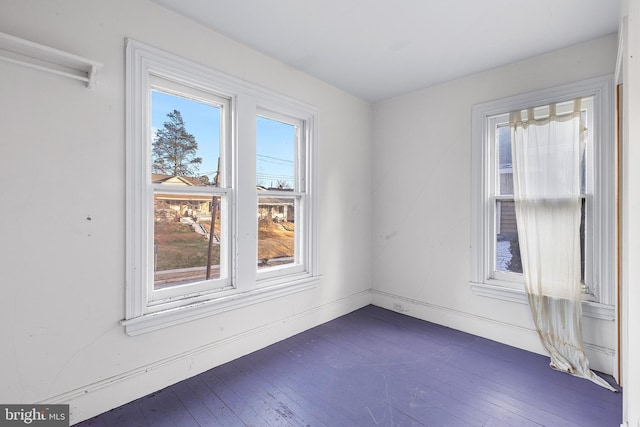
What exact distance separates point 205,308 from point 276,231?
3.14 feet

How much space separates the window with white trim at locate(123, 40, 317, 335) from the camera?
1.93 metres

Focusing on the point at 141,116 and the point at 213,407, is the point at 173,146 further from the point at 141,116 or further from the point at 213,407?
the point at 213,407

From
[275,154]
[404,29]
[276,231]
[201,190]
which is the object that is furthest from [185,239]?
[404,29]

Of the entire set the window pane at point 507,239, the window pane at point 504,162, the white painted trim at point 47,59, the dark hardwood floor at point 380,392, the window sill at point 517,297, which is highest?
the white painted trim at point 47,59

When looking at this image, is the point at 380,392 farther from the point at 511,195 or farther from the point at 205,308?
the point at 511,195

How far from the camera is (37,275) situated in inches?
62.9

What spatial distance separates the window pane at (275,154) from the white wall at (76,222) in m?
0.62

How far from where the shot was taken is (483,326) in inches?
113

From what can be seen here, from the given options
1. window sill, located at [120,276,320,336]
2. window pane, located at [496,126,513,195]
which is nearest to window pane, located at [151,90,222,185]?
window sill, located at [120,276,320,336]

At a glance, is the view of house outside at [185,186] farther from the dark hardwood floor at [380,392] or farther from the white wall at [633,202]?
the white wall at [633,202]

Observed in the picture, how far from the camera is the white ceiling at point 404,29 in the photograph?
77.3 inches

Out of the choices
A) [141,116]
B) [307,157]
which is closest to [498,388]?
[307,157]

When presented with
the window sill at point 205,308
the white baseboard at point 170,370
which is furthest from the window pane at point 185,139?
the white baseboard at point 170,370

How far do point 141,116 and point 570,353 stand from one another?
3.52 m
